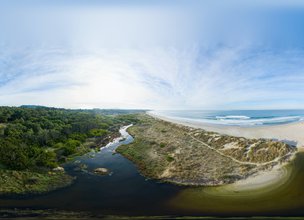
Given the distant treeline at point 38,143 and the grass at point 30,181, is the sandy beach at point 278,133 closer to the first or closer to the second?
the distant treeline at point 38,143

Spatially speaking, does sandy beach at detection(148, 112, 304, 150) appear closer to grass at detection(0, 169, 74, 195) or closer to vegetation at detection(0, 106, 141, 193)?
vegetation at detection(0, 106, 141, 193)

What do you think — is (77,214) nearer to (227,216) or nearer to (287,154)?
(227,216)


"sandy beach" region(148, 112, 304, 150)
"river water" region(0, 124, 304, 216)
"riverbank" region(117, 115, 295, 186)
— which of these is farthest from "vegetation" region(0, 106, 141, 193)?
"sandy beach" region(148, 112, 304, 150)

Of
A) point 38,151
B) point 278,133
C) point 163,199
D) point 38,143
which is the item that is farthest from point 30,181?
point 278,133

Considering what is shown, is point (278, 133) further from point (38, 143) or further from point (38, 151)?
point (38, 143)

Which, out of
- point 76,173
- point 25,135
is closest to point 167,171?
point 76,173
